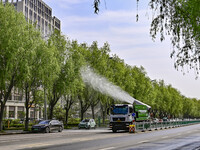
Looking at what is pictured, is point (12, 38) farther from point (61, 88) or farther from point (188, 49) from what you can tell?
point (188, 49)

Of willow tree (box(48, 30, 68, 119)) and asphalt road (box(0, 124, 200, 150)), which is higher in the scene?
willow tree (box(48, 30, 68, 119))

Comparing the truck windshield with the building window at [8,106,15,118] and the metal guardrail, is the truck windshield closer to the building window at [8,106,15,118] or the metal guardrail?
the metal guardrail

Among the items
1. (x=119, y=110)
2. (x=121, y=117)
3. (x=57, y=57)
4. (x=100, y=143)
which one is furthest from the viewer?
(x=57, y=57)

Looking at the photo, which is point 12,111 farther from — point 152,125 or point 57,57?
point 152,125

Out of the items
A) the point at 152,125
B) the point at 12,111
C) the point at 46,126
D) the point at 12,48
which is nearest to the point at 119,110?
the point at 152,125

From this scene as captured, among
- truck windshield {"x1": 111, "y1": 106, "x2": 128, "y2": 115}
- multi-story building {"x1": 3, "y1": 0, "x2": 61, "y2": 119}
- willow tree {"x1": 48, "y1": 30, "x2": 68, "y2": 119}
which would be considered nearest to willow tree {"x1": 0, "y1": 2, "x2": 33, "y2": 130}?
willow tree {"x1": 48, "y1": 30, "x2": 68, "y2": 119}

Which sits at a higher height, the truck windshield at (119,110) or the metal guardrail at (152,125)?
the truck windshield at (119,110)

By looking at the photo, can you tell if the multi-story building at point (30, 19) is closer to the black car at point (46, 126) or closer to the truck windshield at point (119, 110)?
the black car at point (46, 126)

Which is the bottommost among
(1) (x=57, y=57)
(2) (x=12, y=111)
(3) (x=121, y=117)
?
(3) (x=121, y=117)

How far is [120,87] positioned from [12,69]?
94.1ft

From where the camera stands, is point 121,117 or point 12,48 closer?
point 12,48

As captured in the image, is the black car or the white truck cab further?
the black car

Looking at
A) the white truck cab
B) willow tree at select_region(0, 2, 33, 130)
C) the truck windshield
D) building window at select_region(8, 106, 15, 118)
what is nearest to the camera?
willow tree at select_region(0, 2, 33, 130)

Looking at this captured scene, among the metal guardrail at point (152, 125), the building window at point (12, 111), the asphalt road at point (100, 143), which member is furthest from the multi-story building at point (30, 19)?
the asphalt road at point (100, 143)
